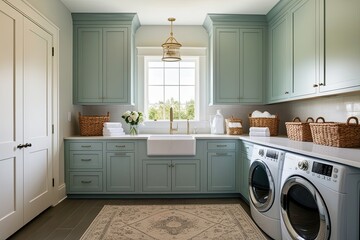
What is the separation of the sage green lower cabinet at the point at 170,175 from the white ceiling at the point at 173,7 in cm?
209

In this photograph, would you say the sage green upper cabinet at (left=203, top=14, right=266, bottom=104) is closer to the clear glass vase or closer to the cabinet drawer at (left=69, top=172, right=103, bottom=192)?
the clear glass vase

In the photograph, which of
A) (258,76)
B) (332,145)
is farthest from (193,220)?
(258,76)

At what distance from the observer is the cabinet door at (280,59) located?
3264mm

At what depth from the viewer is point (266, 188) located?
2531 mm

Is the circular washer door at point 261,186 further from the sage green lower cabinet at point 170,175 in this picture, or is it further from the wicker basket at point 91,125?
the wicker basket at point 91,125

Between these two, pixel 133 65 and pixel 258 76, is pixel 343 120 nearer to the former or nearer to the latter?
pixel 258 76

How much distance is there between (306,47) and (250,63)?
118cm

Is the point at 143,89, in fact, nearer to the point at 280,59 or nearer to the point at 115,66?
the point at 115,66

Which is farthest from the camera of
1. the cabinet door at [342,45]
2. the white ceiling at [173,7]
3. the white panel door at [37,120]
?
the white ceiling at [173,7]

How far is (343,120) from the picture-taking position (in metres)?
2.66

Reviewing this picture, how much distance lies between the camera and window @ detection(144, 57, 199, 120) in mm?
4363

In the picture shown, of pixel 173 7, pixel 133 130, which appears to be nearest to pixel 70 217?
pixel 133 130

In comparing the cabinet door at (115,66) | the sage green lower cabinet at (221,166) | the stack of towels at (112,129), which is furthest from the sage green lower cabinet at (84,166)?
the sage green lower cabinet at (221,166)

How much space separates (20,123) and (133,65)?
2001 mm
